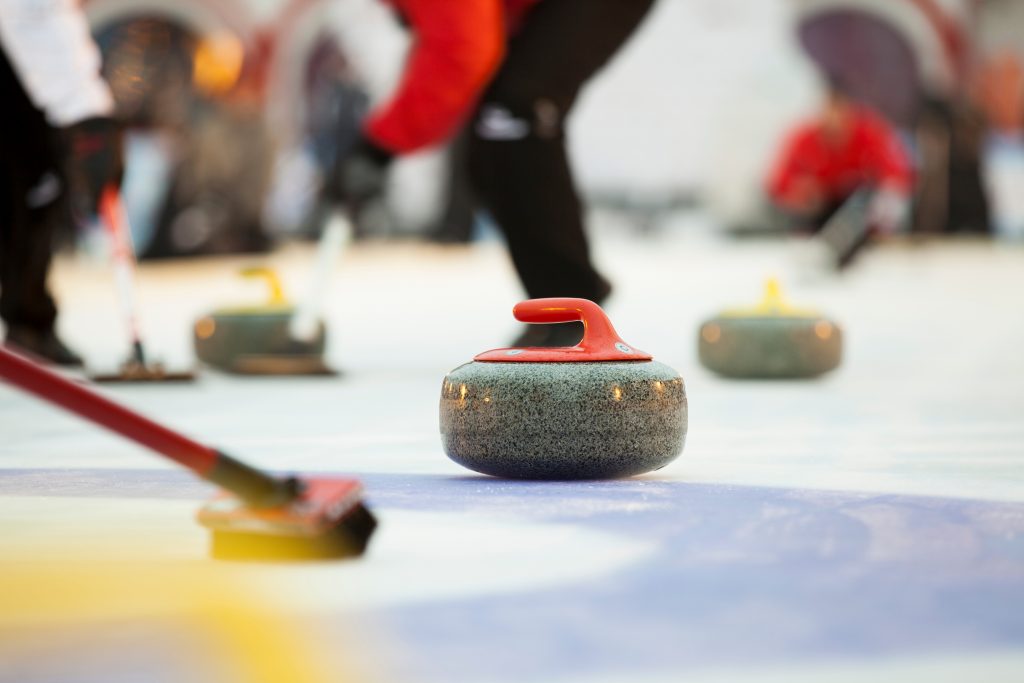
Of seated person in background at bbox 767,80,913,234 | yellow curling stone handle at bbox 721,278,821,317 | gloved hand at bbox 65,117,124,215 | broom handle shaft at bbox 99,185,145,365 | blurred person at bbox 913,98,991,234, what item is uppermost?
gloved hand at bbox 65,117,124,215

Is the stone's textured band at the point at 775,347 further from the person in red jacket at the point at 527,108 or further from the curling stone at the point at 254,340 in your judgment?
the curling stone at the point at 254,340

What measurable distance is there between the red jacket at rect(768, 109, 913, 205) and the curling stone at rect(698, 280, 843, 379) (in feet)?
15.7

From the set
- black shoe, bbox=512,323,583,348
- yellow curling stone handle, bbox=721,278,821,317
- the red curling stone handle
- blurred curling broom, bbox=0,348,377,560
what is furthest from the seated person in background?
blurred curling broom, bbox=0,348,377,560

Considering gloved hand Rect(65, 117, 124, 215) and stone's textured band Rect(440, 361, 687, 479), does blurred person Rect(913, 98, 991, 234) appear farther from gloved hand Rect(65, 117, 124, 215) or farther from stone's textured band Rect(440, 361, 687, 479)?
stone's textured band Rect(440, 361, 687, 479)

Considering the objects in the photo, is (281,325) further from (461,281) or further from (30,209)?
(461,281)

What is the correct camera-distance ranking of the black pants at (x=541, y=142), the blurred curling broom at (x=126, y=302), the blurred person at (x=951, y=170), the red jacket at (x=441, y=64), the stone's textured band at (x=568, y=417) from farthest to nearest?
the blurred person at (x=951, y=170), the blurred curling broom at (x=126, y=302), the black pants at (x=541, y=142), the red jacket at (x=441, y=64), the stone's textured band at (x=568, y=417)

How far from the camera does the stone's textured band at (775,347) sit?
9.44 ft

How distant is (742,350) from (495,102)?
0.67 metres

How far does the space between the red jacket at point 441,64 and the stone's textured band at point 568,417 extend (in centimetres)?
115

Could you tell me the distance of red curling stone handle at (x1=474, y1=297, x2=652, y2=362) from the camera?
1.54 meters

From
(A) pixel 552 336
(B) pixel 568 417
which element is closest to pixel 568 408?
(B) pixel 568 417

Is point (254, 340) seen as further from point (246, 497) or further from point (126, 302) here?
point (246, 497)

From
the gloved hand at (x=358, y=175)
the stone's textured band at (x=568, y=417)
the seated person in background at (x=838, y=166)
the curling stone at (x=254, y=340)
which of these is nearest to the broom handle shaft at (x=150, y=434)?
the stone's textured band at (x=568, y=417)

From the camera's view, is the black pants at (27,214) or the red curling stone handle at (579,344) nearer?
the red curling stone handle at (579,344)
